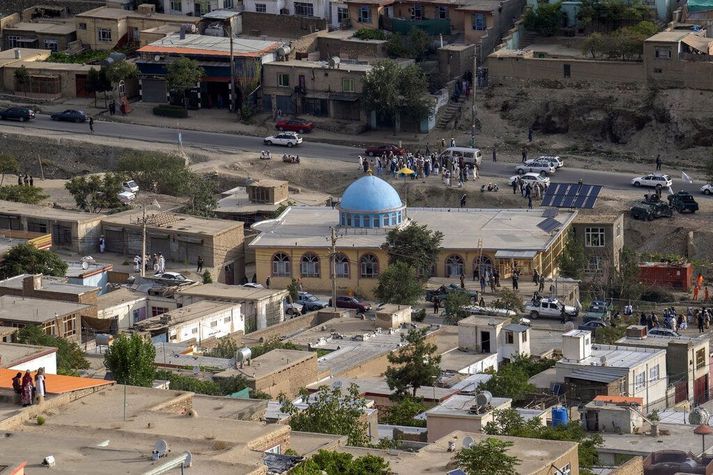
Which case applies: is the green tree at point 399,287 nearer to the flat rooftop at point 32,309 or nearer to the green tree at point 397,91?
the flat rooftop at point 32,309

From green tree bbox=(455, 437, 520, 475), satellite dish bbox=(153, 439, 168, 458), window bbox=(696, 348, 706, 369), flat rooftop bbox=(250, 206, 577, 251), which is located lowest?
flat rooftop bbox=(250, 206, 577, 251)

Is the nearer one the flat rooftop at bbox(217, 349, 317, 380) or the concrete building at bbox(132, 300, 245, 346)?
the flat rooftop at bbox(217, 349, 317, 380)

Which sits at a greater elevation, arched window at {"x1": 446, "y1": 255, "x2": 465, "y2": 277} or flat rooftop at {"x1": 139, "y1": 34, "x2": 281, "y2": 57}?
flat rooftop at {"x1": 139, "y1": 34, "x2": 281, "y2": 57}

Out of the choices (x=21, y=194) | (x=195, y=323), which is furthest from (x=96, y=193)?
(x=195, y=323)

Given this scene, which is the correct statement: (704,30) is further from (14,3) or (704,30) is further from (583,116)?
(14,3)

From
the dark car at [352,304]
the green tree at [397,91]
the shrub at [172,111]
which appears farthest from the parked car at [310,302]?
the shrub at [172,111]

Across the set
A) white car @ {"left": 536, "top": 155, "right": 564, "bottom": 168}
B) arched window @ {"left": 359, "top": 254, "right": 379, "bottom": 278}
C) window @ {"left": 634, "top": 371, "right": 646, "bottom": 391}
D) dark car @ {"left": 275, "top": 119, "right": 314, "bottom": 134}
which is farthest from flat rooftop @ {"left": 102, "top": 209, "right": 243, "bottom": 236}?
window @ {"left": 634, "top": 371, "right": 646, "bottom": 391}

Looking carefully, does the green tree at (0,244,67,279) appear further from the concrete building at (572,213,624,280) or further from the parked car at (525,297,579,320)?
the concrete building at (572,213,624,280)
